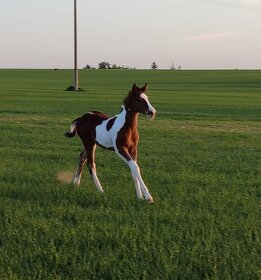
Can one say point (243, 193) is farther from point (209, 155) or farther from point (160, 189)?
point (209, 155)

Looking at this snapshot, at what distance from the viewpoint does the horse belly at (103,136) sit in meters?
8.70

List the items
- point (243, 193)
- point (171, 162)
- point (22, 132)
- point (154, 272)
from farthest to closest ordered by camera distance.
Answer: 1. point (22, 132)
2. point (171, 162)
3. point (243, 193)
4. point (154, 272)

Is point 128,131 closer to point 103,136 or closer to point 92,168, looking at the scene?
point 103,136

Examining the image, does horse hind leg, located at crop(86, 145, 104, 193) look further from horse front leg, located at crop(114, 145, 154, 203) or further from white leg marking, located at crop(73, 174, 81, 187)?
horse front leg, located at crop(114, 145, 154, 203)

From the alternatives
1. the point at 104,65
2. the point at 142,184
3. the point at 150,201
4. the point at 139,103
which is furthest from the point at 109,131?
the point at 104,65

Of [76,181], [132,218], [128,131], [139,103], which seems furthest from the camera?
[76,181]

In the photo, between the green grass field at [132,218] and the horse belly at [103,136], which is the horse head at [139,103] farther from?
the green grass field at [132,218]

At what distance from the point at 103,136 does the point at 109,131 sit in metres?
0.18

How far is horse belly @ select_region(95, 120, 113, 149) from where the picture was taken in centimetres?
870

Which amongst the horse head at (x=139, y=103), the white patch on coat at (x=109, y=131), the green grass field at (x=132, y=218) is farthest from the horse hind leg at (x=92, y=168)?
the horse head at (x=139, y=103)

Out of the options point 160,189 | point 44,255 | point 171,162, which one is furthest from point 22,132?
point 44,255

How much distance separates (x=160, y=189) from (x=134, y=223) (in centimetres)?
226

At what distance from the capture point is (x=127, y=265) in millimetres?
5461

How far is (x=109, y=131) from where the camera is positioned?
865cm
